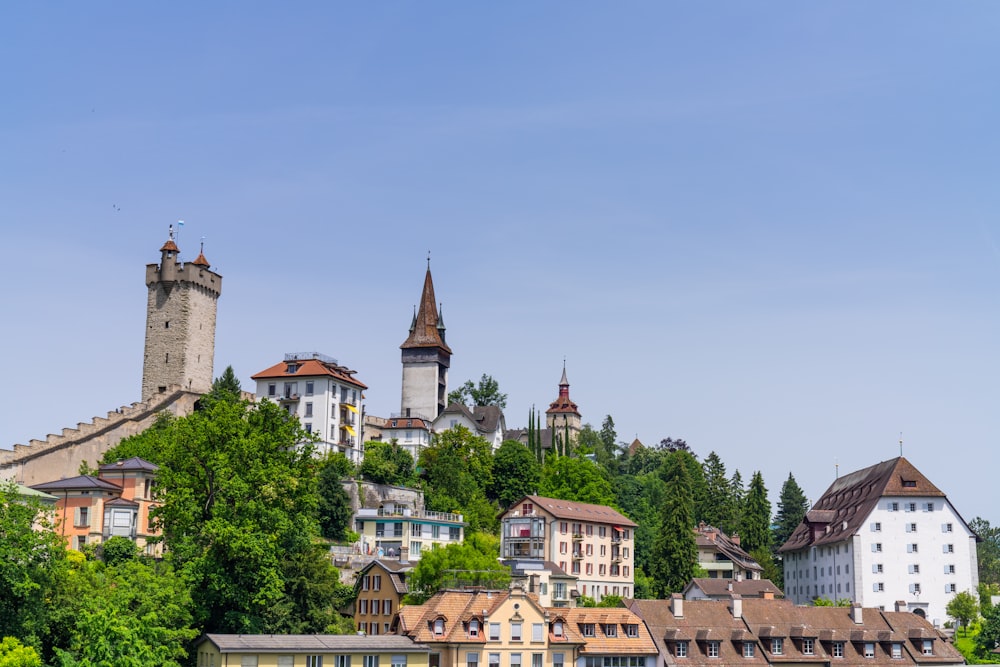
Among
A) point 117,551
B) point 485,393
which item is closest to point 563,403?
point 485,393

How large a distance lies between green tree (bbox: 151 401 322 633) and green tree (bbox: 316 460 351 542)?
18.9 metres

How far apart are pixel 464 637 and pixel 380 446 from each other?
4554cm

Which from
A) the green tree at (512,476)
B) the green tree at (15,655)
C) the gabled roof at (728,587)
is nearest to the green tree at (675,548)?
the gabled roof at (728,587)

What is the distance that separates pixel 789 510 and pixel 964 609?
44351 millimetres

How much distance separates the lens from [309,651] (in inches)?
2724

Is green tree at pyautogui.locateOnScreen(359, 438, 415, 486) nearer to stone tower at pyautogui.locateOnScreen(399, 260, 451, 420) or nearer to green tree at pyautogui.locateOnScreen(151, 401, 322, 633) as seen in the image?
stone tower at pyautogui.locateOnScreen(399, 260, 451, 420)

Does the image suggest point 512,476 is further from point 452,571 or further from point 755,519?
point 452,571

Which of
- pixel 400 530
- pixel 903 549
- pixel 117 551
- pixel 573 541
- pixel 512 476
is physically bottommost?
pixel 117 551

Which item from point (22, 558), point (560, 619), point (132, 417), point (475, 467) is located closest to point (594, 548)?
point (475, 467)

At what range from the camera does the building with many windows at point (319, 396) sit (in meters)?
116

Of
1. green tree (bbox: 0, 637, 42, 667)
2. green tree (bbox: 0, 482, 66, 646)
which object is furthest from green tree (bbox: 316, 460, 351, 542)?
green tree (bbox: 0, 637, 42, 667)

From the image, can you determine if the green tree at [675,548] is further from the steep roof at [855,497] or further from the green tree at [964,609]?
the green tree at [964,609]

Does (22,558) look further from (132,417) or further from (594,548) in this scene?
(594,548)

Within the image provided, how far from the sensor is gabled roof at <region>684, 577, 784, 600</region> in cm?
10212
